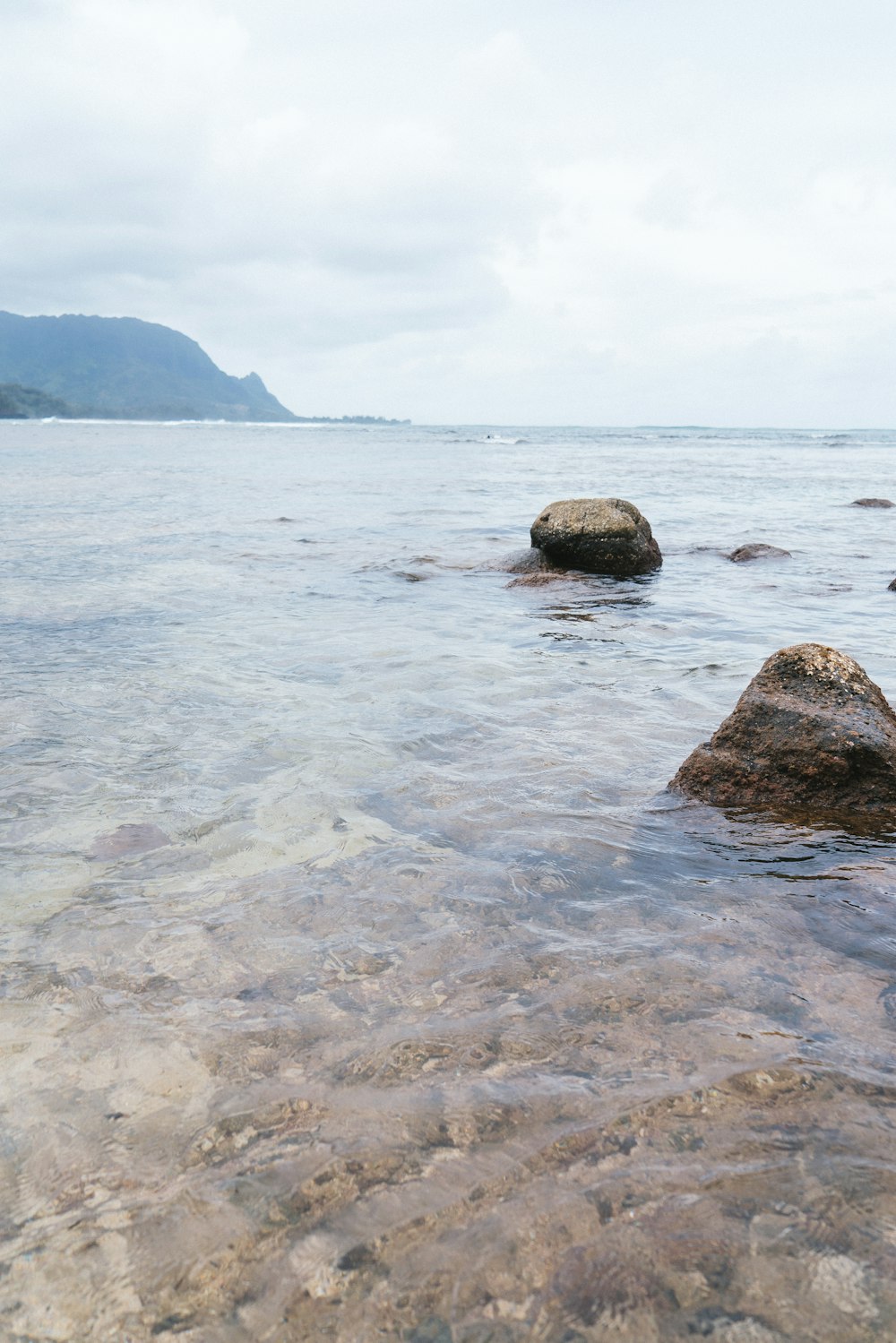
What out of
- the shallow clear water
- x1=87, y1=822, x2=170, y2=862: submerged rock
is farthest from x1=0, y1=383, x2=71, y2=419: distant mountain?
x1=87, y1=822, x2=170, y2=862: submerged rock

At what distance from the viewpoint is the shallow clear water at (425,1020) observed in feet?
6.15

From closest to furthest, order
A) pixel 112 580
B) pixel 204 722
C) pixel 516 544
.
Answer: pixel 204 722, pixel 112 580, pixel 516 544

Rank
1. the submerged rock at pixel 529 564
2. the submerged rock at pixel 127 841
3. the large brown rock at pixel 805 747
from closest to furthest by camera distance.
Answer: the submerged rock at pixel 127 841 < the large brown rock at pixel 805 747 < the submerged rock at pixel 529 564

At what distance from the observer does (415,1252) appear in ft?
6.36

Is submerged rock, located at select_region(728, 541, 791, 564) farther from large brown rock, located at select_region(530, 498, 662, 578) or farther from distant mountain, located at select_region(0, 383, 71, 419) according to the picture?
distant mountain, located at select_region(0, 383, 71, 419)

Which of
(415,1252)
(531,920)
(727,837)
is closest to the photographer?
(415,1252)

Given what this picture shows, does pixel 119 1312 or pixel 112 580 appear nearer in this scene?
pixel 119 1312

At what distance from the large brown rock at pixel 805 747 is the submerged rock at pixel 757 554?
32.6 feet

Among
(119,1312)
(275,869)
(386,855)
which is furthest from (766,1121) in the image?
(275,869)

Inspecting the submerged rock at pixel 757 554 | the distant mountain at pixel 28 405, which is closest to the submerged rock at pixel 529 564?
the submerged rock at pixel 757 554

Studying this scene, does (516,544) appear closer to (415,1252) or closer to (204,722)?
(204,722)

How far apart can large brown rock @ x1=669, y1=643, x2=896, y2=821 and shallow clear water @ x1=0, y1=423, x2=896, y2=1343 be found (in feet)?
0.90

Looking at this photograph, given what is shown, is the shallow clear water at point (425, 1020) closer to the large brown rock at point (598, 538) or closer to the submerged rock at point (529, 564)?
the large brown rock at point (598, 538)

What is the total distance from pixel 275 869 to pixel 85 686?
142 inches
